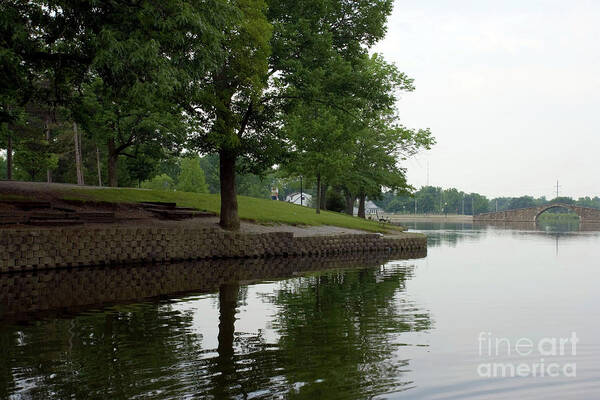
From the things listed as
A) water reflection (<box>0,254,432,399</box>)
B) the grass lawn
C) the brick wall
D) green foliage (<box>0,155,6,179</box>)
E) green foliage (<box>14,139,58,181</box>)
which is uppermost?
A: green foliage (<box>0,155,6,179</box>)

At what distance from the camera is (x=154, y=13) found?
17672 millimetres

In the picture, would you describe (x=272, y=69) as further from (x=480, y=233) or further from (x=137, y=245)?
(x=480, y=233)

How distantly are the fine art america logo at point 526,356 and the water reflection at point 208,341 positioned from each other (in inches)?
59.4

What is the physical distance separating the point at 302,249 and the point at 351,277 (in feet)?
29.9

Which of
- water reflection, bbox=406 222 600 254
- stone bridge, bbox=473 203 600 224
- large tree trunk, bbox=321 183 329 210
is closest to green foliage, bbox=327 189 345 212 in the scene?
large tree trunk, bbox=321 183 329 210

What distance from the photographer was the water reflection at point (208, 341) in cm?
768

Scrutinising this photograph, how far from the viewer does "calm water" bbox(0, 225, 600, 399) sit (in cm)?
781

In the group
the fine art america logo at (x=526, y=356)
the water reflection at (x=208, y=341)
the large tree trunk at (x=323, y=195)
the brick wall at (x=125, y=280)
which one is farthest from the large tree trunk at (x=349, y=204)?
the fine art america logo at (x=526, y=356)

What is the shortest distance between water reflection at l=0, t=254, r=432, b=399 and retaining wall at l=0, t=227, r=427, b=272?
6.61 feet

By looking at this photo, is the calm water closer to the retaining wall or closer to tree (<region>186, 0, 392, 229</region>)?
the retaining wall

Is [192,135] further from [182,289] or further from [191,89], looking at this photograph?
[182,289]

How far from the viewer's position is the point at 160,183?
10238cm

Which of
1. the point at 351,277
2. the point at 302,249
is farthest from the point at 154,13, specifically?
the point at 302,249

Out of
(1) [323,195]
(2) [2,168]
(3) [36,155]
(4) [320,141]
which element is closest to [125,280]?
(4) [320,141]
